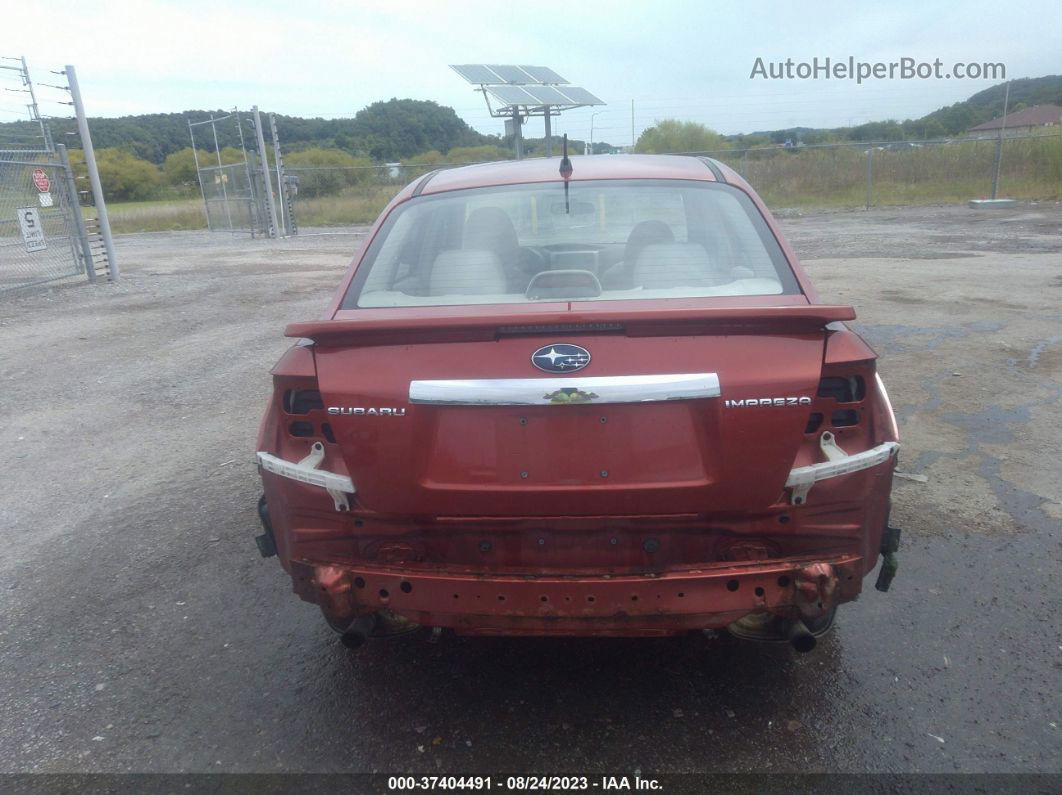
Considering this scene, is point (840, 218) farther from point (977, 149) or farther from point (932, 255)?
point (932, 255)

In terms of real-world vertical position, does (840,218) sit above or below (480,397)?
below

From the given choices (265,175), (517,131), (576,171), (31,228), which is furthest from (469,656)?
(265,175)

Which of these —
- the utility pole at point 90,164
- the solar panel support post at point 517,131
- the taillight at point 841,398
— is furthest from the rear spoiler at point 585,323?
the solar panel support post at point 517,131

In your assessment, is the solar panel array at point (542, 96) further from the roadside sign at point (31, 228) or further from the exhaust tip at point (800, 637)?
the exhaust tip at point (800, 637)

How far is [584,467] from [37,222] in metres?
13.3

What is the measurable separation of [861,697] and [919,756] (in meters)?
0.29

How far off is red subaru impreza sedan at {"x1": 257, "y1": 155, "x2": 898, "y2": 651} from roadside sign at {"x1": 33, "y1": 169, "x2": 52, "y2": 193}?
40.6 ft

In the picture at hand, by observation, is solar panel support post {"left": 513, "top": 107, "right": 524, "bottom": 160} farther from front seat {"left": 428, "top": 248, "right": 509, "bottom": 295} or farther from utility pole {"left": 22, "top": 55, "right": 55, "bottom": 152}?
front seat {"left": 428, "top": 248, "right": 509, "bottom": 295}

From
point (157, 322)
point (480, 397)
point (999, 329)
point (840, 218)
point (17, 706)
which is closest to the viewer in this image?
point (480, 397)

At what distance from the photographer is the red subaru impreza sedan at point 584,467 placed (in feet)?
7.25

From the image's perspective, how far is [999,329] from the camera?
7.57 m

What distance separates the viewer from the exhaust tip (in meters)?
2.36

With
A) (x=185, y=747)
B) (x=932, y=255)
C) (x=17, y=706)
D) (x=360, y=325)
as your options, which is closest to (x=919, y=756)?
(x=360, y=325)

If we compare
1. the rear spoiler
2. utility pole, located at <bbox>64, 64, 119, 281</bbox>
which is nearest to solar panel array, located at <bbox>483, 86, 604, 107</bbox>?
utility pole, located at <bbox>64, 64, 119, 281</bbox>
